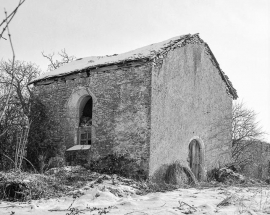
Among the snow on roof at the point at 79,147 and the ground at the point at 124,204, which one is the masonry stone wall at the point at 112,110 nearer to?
the snow on roof at the point at 79,147

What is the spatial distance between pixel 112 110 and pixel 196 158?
3950 mm

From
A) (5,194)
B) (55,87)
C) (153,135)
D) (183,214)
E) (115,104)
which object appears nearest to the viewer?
(183,214)

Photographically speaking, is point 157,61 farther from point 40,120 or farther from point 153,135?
point 40,120

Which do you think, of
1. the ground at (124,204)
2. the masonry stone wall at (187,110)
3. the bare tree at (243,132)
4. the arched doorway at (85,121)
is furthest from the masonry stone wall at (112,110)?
the bare tree at (243,132)

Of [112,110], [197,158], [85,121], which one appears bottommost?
[197,158]

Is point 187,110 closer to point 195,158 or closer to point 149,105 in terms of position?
point 195,158

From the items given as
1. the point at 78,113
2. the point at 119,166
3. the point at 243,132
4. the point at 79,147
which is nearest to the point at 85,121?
the point at 78,113

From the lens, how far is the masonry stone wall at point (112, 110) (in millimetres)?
10227

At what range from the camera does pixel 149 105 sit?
33.5 ft

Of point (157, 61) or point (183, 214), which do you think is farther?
point (157, 61)

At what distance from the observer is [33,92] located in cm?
1312

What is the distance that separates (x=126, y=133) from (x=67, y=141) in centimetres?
259

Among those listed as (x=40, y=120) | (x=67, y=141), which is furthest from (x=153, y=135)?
(x=40, y=120)

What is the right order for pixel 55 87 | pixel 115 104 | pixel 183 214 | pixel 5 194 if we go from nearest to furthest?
1. pixel 183 214
2. pixel 5 194
3. pixel 115 104
4. pixel 55 87
